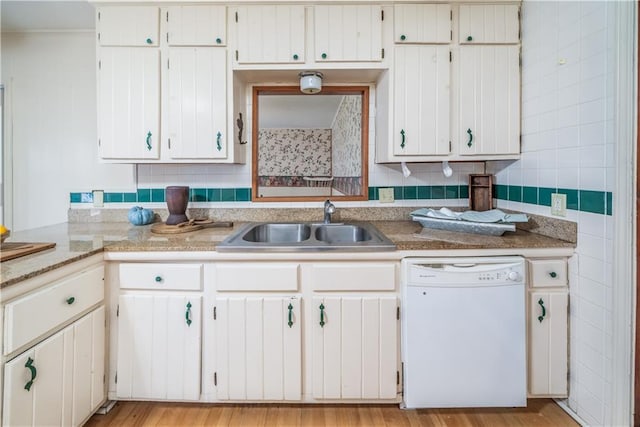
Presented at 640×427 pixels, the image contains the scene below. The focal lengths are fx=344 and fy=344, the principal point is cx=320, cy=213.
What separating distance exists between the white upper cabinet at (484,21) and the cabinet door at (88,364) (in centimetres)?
231

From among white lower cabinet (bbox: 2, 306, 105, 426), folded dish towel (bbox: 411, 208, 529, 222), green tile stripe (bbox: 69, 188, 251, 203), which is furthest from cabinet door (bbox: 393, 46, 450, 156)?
white lower cabinet (bbox: 2, 306, 105, 426)

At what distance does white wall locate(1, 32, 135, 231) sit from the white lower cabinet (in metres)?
1.10

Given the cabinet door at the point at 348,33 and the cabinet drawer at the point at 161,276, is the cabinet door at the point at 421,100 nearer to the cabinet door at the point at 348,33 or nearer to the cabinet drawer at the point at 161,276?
the cabinet door at the point at 348,33

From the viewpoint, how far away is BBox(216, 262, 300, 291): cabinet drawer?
5.10ft

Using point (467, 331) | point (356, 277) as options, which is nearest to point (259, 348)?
point (356, 277)

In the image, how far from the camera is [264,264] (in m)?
1.56

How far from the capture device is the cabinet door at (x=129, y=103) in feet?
6.28

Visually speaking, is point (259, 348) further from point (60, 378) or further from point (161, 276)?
point (60, 378)

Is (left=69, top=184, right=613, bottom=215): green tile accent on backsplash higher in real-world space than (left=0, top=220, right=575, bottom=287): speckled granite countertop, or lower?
higher

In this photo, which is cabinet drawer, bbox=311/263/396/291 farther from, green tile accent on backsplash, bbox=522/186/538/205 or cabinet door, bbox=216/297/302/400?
green tile accent on backsplash, bbox=522/186/538/205

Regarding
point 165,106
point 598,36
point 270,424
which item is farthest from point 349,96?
point 270,424

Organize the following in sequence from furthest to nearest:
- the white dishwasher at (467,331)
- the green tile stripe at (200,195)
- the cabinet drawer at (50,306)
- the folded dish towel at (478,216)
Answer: the green tile stripe at (200,195) < the folded dish towel at (478,216) < the white dishwasher at (467,331) < the cabinet drawer at (50,306)

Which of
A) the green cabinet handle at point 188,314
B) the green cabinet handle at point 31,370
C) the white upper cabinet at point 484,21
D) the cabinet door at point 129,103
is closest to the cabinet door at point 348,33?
the white upper cabinet at point 484,21

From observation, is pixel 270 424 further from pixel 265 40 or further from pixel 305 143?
pixel 265 40
